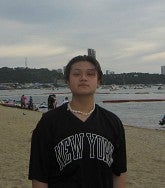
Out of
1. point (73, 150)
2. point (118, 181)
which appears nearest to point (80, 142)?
point (73, 150)

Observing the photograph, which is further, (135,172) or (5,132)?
(5,132)

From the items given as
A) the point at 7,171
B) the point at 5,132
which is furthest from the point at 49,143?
the point at 5,132

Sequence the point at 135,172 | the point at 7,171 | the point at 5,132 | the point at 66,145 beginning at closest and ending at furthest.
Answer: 1. the point at 66,145
2. the point at 7,171
3. the point at 135,172
4. the point at 5,132

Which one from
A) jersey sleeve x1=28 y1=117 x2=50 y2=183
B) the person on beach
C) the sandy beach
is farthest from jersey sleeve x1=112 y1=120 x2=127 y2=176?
the sandy beach

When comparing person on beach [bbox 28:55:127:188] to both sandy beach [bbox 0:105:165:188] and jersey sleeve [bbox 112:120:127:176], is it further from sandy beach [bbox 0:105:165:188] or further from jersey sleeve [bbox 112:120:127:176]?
sandy beach [bbox 0:105:165:188]

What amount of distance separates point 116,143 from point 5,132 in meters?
16.0

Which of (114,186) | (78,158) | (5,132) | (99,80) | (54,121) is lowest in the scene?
(5,132)

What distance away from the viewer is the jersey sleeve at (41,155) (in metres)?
3.00

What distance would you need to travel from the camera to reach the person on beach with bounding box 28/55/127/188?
116 inches

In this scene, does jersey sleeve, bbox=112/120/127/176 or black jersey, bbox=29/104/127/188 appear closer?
black jersey, bbox=29/104/127/188

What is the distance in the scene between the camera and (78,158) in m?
2.94

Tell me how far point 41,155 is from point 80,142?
279mm

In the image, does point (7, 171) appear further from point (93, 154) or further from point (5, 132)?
point (5, 132)

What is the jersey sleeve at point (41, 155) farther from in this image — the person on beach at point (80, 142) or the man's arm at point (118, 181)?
the man's arm at point (118, 181)
